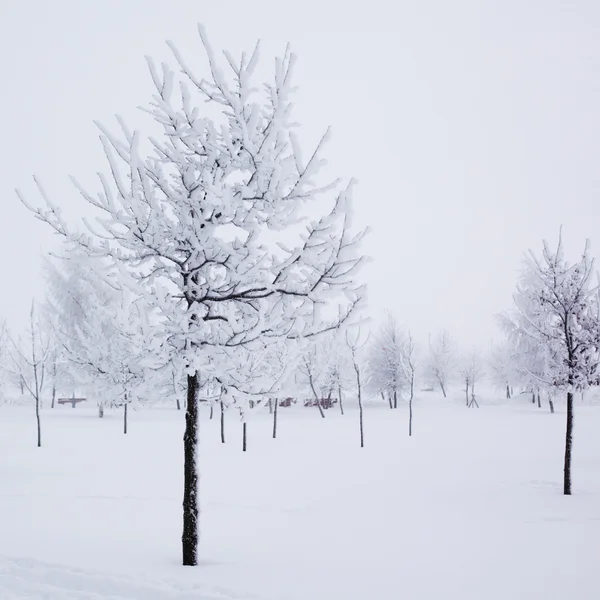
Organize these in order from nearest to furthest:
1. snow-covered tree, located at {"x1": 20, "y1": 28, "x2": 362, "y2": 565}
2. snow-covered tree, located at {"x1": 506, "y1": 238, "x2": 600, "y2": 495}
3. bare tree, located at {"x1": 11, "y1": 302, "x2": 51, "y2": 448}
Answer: snow-covered tree, located at {"x1": 20, "y1": 28, "x2": 362, "y2": 565} → snow-covered tree, located at {"x1": 506, "y1": 238, "x2": 600, "y2": 495} → bare tree, located at {"x1": 11, "y1": 302, "x2": 51, "y2": 448}

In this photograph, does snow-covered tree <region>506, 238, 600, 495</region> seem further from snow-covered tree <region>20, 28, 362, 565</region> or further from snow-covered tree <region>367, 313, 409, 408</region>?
snow-covered tree <region>367, 313, 409, 408</region>

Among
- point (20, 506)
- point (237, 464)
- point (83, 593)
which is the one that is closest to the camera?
point (83, 593)

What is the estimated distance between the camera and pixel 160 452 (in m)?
19.6

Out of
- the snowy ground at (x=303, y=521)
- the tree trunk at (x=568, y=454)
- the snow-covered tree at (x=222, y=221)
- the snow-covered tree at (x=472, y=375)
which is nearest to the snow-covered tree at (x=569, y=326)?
the tree trunk at (x=568, y=454)

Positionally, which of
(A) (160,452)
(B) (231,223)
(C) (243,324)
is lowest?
(A) (160,452)

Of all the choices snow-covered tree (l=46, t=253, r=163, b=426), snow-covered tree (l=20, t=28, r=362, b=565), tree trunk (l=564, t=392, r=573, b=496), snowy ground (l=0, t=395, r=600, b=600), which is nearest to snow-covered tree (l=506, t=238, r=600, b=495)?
tree trunk (l=564, t=392, r=573, b=496)

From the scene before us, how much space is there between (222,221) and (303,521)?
23.9 ft

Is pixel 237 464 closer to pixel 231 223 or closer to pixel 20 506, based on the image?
pixel 20 506

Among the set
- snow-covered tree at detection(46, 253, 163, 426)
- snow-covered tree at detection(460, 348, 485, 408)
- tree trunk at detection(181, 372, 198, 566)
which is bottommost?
A: snow-covered tree at detection(460, 348, 485, 408)

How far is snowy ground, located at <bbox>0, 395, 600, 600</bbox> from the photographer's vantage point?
6309mm

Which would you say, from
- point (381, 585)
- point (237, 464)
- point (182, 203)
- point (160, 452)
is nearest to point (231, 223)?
point (182, 203)

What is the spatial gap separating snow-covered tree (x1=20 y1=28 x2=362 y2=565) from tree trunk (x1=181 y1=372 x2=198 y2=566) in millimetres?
190

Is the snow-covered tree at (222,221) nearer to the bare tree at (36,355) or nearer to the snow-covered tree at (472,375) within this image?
the bare tree at (36,355)

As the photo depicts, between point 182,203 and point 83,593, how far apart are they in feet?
16.9
